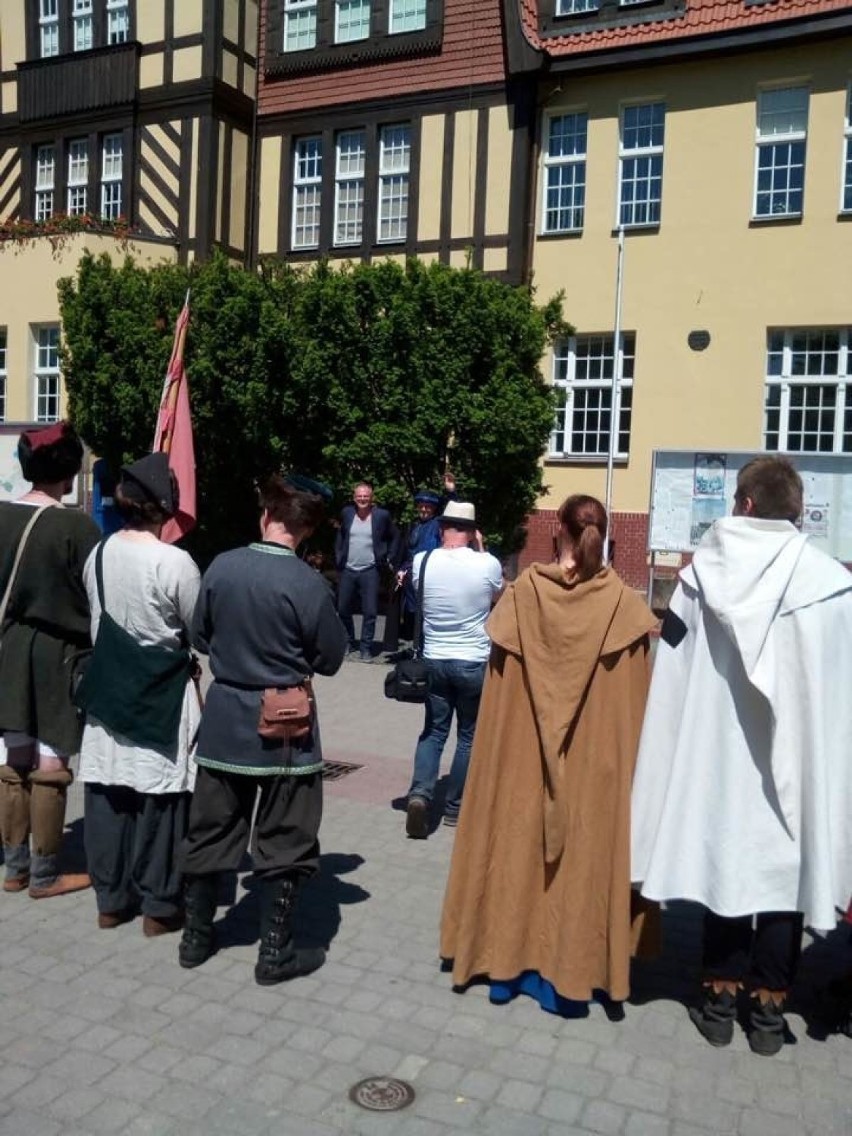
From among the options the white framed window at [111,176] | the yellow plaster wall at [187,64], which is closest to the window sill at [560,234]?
the yellow plaster wall at [187,64]

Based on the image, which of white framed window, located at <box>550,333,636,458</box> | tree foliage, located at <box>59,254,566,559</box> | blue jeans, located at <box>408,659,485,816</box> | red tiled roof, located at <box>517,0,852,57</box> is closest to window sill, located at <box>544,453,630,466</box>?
white framed window, located at <box>550,333,636,458</box>

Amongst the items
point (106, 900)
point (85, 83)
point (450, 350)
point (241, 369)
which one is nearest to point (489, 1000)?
point (106, 900)

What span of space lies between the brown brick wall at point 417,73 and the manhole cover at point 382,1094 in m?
17.1

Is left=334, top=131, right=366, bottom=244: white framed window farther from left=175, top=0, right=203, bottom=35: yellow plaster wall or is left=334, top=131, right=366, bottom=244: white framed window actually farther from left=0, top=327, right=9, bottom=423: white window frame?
left=0, top=327, right=9, bottom=423: white window frame

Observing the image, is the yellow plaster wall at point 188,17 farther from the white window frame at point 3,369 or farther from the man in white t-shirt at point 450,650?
the man in white t-shirt at point 450,650

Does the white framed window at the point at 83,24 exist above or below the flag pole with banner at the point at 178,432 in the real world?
above

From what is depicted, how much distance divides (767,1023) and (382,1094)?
4.38ft

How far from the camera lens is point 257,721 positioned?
4082 millimetres

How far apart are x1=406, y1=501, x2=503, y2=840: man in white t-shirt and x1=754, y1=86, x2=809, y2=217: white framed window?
12.2 metres

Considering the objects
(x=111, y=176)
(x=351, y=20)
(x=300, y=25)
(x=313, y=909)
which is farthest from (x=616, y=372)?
(x=313, y=909)

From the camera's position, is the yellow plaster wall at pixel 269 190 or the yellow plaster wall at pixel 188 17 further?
the yellow plaster wall at pixel 269 190

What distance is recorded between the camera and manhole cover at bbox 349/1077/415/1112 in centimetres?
334

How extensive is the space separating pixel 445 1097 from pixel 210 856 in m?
1.27

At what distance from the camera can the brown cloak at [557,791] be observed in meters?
3.90
